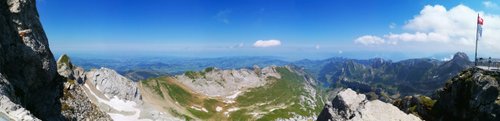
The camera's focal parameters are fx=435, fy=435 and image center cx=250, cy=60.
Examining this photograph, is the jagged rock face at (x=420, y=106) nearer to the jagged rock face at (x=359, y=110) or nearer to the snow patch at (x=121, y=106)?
the jagged rock face at (x=359, y=110)

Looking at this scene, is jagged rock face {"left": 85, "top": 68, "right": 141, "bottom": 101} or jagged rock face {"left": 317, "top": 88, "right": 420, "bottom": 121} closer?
jagged rock face {"left": 317, "top": 88, "right": 420, "bottom": 121}

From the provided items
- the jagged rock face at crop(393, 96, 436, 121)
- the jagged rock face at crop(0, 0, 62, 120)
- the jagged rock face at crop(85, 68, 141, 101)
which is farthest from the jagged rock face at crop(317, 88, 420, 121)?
the jagged rock face at crop(85, 68, 141, 101)

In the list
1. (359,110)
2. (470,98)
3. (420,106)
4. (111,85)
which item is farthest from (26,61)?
(111,85)

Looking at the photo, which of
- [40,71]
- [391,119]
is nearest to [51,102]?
[40,71]

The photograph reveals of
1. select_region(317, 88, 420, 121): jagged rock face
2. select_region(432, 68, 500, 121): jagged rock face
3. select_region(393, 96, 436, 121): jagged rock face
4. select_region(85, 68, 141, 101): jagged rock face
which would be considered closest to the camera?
select_region(432, 68, 500, 121): jagged rock face

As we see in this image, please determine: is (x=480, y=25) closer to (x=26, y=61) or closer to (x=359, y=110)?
(x=359, y=110)

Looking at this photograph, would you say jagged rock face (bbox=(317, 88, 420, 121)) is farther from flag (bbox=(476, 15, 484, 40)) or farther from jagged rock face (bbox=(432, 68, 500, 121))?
flag (bbox=(476, 15, 484, 40))

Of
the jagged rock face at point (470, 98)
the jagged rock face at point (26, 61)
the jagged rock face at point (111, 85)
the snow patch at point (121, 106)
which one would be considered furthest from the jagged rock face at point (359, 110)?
the jagged rock face at point (111, 85)
